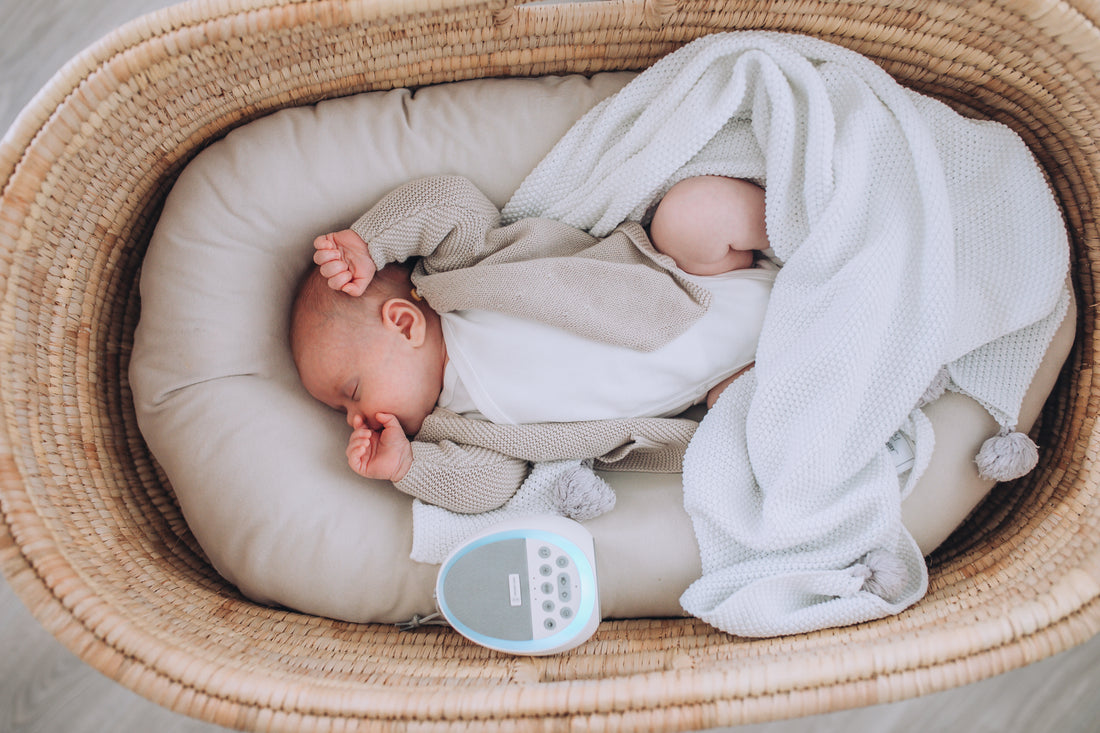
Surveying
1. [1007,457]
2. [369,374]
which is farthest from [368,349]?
[1007,457]

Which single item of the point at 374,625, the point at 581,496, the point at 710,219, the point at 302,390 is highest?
the point at 710,219

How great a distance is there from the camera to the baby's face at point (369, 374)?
3.40ft

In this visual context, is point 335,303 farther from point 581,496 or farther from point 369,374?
point 581,496

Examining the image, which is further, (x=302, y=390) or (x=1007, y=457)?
(x=302, y=390)

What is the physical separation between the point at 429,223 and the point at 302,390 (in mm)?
315

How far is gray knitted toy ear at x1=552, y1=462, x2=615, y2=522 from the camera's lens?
3.33ft

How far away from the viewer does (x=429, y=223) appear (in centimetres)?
106

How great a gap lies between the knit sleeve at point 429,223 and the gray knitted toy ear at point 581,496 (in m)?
0.35

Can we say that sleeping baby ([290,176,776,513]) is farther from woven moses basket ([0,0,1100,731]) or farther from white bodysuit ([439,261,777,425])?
woven moses basket ([0,0,1100,731])

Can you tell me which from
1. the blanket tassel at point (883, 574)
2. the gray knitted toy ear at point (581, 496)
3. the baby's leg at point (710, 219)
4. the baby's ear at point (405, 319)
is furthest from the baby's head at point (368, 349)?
A: the blanket tassel at point (883, 574)

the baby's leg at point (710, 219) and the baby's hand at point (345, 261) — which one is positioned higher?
the baby's hand at point (345, 261)

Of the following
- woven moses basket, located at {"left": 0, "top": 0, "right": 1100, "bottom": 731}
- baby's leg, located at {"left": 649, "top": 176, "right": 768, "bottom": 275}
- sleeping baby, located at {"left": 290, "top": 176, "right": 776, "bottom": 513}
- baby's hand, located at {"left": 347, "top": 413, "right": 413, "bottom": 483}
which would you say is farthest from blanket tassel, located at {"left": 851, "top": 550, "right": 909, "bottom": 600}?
baby's hand, located at {"left": 347, "top": 413, "right": 413, "bottom": 483}

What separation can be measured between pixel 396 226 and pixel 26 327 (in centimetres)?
49

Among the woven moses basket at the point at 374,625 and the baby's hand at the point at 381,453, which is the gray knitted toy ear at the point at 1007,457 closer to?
the woven moses basket at the point at 374,625
